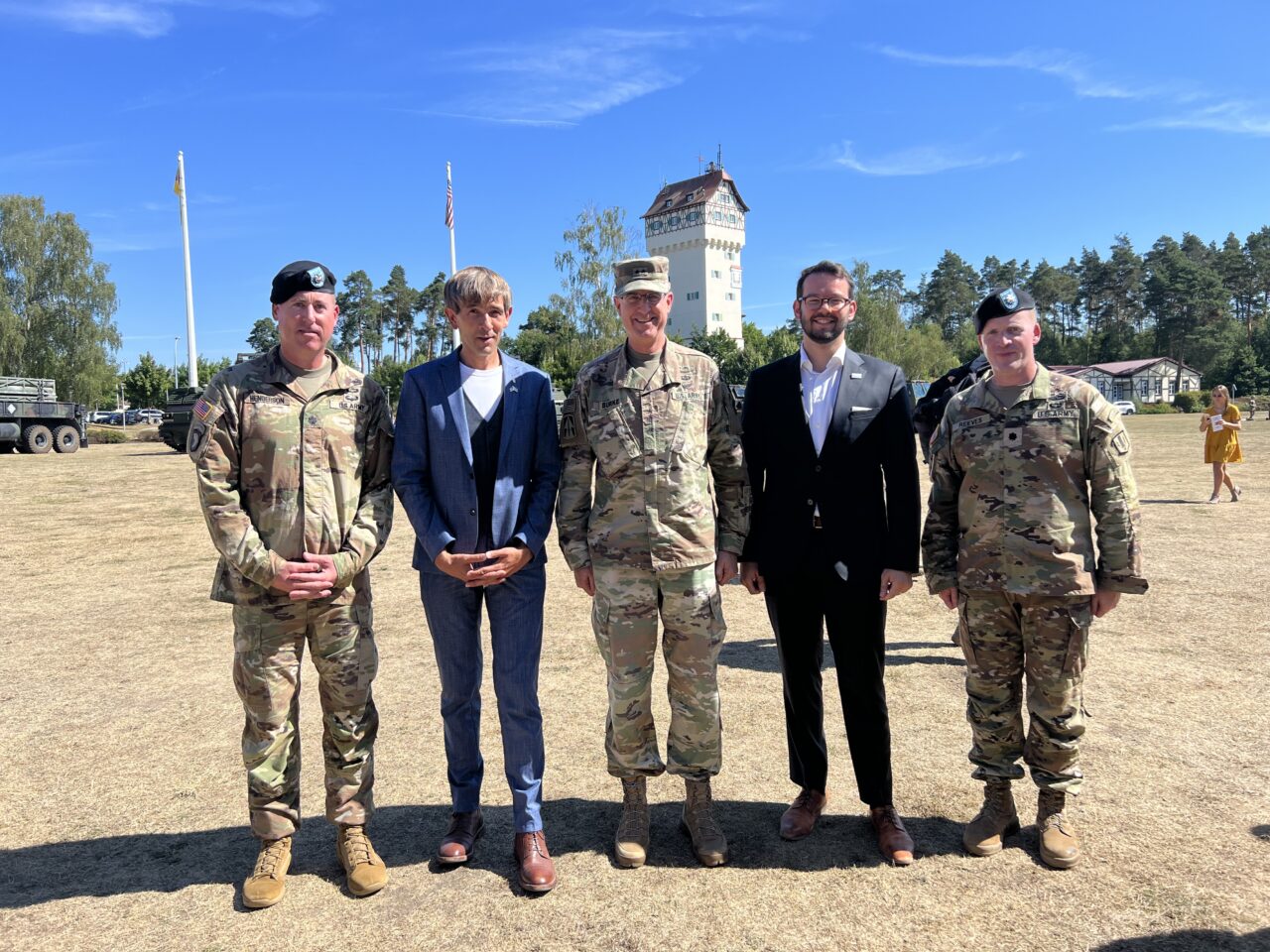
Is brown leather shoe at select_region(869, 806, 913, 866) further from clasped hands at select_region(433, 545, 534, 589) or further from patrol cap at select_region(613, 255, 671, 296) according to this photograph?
patrol cap at select_region(613, 255, 671, 296)

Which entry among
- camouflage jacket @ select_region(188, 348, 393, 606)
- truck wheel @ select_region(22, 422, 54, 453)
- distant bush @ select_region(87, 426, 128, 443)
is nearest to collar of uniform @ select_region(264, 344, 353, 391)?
camouflage jacket @ select_region(188, 348, 393, 606)

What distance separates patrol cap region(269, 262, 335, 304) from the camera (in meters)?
3.20

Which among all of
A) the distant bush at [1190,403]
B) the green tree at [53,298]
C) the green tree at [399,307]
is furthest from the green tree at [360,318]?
the distant bush at [1190,403]

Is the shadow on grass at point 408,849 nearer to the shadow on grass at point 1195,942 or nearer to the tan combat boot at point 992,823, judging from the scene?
the tan combat boot at point 992,823

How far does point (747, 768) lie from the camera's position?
4.17 m

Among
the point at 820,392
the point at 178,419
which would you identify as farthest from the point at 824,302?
the point at 178,419

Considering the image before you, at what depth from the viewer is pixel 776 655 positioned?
20.0 feet

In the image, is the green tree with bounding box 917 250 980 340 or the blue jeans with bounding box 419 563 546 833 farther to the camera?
the green tree with bounding box 917 250 980 340

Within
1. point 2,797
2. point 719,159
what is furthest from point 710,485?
point 719,159

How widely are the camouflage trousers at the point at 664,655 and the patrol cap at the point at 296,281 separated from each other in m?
1.59

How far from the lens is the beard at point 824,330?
3433 mm

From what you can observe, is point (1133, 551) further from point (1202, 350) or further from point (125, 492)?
point (1202, 350)

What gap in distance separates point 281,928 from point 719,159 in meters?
101

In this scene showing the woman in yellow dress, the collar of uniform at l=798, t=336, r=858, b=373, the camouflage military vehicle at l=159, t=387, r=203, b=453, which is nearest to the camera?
the collar of uniform at l=798, t=336, r=858, b=373
